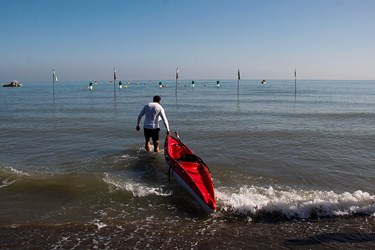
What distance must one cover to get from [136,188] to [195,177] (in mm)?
1686

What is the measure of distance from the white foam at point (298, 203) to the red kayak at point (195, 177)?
0.46 meters

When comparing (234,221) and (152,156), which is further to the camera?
(152,156)

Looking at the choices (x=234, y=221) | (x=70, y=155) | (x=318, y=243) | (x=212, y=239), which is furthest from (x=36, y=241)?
(x=70, y=155)

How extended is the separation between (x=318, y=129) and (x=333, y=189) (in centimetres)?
1023

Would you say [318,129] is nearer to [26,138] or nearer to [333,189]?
[333,189]

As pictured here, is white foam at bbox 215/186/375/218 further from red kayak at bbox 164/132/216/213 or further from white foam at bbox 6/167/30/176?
white foam at bbox 6/167/30/176

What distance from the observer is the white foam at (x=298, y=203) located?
21.9 ft

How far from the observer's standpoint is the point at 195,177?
7805mm

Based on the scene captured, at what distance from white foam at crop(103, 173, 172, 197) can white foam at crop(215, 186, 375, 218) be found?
157 centimetres

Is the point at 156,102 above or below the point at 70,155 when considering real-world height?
above

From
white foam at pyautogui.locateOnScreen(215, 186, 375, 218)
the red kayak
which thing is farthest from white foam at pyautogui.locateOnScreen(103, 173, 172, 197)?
white foam at pyautogui.locateOnScreen(215, 186, 375, 218)

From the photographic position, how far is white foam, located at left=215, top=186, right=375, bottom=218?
21.9ft

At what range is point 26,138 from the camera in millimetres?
15250

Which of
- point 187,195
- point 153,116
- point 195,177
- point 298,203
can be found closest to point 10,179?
point 153,116
